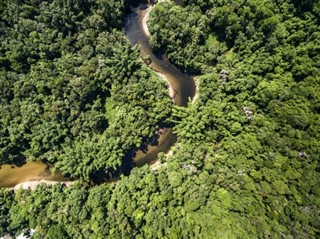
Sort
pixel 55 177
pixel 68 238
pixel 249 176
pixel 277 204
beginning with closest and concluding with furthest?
pixel 277 204
pixel 249 176
pixel 68 238
pixel 55 177

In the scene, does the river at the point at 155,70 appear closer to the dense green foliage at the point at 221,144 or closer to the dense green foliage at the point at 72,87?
the dense green foliage at the point at 221,144

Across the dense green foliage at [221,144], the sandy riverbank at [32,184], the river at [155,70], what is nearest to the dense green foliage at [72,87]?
the dense green foliage at [221,144]

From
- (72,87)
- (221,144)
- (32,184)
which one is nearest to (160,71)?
(72,87)

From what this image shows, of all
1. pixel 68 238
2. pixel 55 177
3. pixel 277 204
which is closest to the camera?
pixel 277 204

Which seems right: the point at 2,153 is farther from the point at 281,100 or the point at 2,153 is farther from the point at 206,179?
the point at 281,100

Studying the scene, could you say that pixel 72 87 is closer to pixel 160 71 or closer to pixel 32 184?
pixel 160 71

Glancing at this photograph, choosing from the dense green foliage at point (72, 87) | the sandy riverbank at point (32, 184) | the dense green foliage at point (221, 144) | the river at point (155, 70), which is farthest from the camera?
the river at point (155, 70)

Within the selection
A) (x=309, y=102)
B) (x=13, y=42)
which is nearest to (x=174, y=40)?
(x=309, y=102)
